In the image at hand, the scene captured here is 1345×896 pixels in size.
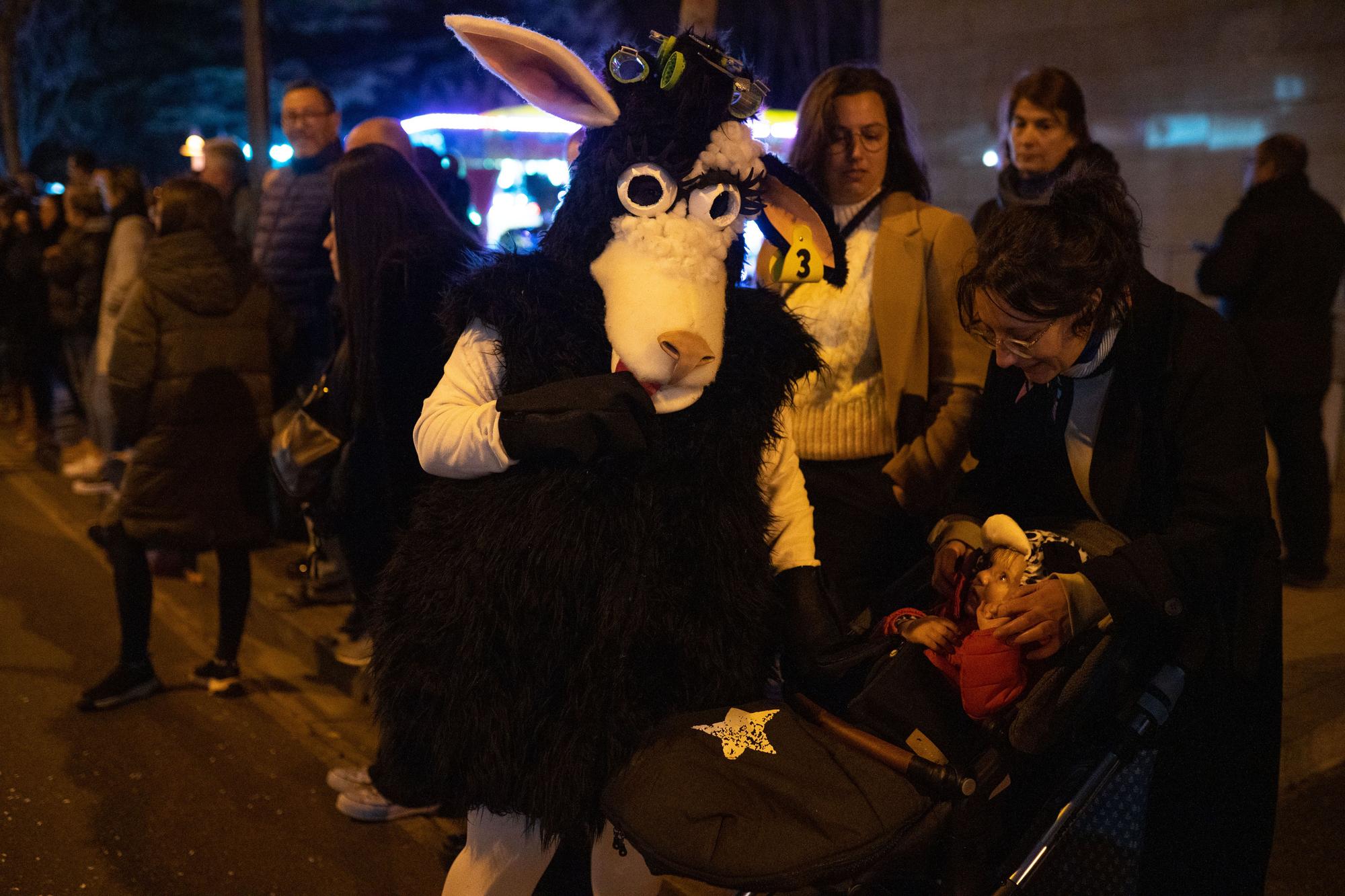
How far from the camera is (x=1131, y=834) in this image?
2365 millimetres

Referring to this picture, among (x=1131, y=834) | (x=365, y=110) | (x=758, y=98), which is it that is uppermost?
(x=365, y=110)

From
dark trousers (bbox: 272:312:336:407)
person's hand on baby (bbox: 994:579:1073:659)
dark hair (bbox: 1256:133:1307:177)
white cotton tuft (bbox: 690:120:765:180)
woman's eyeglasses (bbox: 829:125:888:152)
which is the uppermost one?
dark hair (bbox: 1256:133:1307:177)

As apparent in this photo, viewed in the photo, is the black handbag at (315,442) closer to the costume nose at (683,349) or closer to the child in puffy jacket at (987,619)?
the costume nose at (683,349)

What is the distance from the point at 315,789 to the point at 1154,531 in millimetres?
2795

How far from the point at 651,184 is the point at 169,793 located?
278 centimetres

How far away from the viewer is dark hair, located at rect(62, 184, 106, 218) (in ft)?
26.9

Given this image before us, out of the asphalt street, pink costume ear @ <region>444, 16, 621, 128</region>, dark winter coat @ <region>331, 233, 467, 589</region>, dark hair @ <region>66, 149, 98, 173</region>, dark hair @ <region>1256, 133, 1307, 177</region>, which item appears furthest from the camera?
dark hair @ <region>66, 149, 98, 173</region>

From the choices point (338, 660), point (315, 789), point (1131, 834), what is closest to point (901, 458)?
point (1131, 834)

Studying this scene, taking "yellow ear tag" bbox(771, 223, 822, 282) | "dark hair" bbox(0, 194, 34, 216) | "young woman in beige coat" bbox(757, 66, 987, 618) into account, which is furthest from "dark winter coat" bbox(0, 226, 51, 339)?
"yellow ear tag" bbox(771, 223, 822, 282)

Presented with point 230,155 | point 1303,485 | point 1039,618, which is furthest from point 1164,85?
point 1039,618

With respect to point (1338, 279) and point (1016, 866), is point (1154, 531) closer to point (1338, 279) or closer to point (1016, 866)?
point (1016, 866)

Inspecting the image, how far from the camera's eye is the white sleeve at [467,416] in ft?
6.87

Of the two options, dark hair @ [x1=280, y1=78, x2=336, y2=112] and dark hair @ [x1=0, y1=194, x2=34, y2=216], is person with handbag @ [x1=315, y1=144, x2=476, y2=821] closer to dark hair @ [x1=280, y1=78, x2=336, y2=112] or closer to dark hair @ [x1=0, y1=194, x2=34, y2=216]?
dark hair @ [x1=280, y1=78, x2=336, y2=112]

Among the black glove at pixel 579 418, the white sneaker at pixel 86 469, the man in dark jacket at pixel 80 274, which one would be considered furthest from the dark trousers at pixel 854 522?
the white sneaker at pixel 86 469
